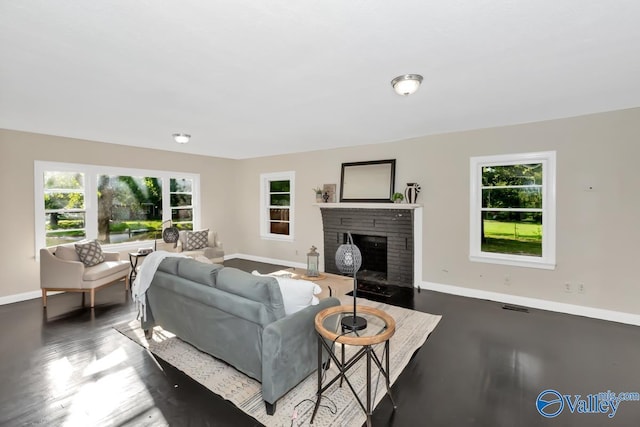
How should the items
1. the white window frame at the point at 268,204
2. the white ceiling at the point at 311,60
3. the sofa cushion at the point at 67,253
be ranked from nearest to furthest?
1. the white ceiling at the point at 311,60
2. the sofa cushion at the point at 67,253
3. the white window frame at the point at 268,204

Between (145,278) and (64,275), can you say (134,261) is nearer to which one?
(64,275)

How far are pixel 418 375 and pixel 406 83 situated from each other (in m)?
2.48

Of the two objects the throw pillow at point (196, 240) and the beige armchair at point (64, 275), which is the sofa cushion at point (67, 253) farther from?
the throw pillow at point (196, 240)

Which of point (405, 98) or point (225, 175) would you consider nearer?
point (405, 98)

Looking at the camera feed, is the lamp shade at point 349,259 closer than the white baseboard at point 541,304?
Yes

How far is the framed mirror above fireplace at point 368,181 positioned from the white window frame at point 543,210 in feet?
4.28

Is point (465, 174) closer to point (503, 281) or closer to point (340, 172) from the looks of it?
point (503, 281)

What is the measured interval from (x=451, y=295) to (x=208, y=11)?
15.2 feet

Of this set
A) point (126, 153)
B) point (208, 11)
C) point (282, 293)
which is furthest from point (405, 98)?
point (126, 153)

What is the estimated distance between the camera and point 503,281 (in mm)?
4273

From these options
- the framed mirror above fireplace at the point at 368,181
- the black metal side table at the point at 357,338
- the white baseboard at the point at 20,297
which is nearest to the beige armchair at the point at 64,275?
the white baseboard at the point at 20,297

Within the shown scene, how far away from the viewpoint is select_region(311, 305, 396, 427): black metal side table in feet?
5.88

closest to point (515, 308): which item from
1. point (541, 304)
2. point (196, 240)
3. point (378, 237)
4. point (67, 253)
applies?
point (541, 304)

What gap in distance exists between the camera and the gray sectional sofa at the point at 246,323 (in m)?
2.04
